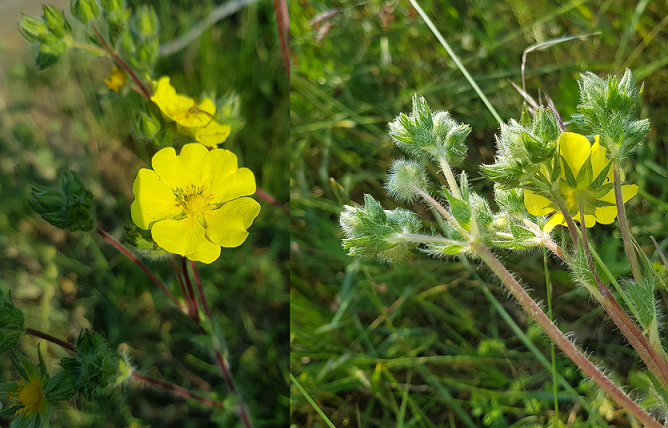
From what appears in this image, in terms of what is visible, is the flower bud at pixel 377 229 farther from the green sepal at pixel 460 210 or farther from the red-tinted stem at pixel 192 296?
the red-tinted stem at pixel 192 296

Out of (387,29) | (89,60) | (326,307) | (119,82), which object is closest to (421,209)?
(326,307)

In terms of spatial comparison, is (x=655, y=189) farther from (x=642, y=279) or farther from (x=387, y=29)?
(x=387, y=29)

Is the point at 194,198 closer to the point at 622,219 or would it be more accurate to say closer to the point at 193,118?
the point at 193,118

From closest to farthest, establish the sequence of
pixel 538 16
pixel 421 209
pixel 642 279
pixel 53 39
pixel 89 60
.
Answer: pixel 642 279 < pixel 53 39 < pixel 421 209 < pixel 538 16 < pixel 89 60

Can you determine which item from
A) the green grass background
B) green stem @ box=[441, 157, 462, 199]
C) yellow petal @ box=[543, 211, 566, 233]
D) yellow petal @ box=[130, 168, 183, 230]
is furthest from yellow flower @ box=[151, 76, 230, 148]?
yellow petal @ box=[543, 211, 566, 233]

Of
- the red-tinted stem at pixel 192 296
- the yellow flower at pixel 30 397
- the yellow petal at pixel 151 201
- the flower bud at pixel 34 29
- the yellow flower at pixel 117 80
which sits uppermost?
the flower bud at pixel 34 29

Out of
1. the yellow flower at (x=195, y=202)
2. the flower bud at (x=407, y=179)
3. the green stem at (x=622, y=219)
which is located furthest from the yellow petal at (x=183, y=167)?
the green stem at (x=622, y=219)
